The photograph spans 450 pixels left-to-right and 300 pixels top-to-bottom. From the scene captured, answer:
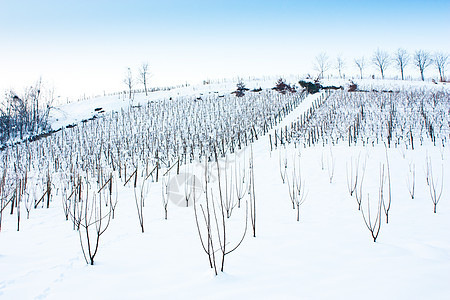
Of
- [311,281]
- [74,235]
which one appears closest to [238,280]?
[311,281]

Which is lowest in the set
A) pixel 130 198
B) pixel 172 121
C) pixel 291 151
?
pixel 130 198

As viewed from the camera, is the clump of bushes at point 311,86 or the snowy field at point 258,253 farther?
the clump of bushes at point 311,86

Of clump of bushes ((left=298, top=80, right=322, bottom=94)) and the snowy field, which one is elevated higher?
clump of bushes ((left=298, top=80, right=322, bottom=94))

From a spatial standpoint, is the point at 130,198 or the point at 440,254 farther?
the point at 130,198

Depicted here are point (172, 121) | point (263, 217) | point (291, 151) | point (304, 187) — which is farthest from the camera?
point (172, 121)

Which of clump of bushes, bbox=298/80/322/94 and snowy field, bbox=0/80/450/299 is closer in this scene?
snowy field, bbox=0/80/450/299

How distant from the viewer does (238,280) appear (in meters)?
1.97

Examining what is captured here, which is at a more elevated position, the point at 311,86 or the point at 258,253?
the point at 311,86

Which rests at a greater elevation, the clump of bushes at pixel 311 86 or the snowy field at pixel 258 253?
the clump of bushes at pixel 311 86

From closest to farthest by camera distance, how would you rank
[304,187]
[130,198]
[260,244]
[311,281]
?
[311,281] < [260,244] < [304,187] < [130,198]

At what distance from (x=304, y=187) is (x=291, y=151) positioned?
400 cm

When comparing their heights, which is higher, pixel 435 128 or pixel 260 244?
pixel 435 128

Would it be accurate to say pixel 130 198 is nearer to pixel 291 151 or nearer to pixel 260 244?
pixel 260 244

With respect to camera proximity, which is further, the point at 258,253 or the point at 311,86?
the point at 311,86
